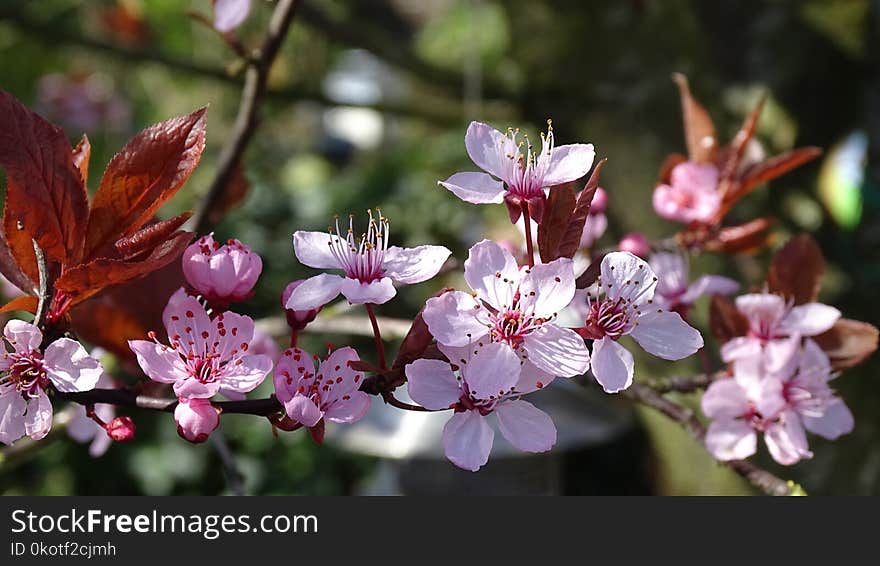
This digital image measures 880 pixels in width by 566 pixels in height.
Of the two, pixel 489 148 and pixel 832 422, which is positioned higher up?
pixel 489 148

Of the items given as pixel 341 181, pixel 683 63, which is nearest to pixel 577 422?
pixel 683 63

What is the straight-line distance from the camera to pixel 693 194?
66 cm

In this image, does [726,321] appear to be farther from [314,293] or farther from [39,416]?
[39,416]

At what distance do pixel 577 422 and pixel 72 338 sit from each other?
3.40 feet

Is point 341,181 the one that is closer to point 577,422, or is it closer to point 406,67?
point 406,67

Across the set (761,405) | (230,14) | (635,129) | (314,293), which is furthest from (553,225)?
→ (635,129)

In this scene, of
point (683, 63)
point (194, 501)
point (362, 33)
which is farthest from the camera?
point (362, 33)

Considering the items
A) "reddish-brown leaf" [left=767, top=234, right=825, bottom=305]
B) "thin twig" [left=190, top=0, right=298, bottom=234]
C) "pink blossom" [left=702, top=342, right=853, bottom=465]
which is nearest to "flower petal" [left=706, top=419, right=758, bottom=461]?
"pink blossom" [left=702, top=342, right=853, bottom=465]

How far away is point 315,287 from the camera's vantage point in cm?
42

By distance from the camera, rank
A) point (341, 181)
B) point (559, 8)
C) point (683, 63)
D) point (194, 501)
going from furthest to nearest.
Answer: point (341, 181), point (559, 8), point (683, 63), point (194, 501)

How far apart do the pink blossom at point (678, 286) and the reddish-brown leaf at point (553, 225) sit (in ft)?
0.67

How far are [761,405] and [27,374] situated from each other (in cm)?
42

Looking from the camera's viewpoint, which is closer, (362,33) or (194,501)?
(194,501)

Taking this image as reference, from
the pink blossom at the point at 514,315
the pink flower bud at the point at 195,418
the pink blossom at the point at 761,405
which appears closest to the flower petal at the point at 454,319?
the pink blossom at the point at 514,315
